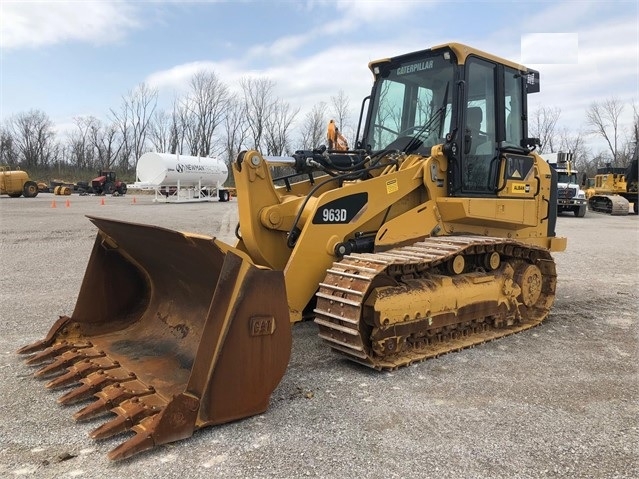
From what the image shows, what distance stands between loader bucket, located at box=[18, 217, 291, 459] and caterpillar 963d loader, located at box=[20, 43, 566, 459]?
0.5 inches

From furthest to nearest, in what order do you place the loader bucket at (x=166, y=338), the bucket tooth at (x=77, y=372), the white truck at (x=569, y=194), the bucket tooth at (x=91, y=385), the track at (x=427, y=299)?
the white truck at (x=569, y=194) < the track at (x=427, y=299) < the bucket tooth at (x=77, y=372) < the bucket tooth at (x=91, y=385) < the loader bucket at (x=166, y=338)

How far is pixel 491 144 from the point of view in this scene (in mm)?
5996

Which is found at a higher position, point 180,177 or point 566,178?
point 180,177

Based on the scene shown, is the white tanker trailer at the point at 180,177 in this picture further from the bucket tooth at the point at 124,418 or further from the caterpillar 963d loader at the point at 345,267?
the bucket tooth at the point at 124,418

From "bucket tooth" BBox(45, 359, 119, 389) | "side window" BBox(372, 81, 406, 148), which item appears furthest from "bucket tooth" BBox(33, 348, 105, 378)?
"side window" BBox(372, 81, 406, 148)

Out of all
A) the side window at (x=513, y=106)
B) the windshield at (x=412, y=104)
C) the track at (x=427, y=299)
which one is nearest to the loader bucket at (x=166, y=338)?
the track at (x=427, y=299)

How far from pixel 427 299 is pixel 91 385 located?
277 centimetres

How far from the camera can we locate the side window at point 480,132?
223 inches

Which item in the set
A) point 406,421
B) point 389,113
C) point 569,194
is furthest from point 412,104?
point 569,194

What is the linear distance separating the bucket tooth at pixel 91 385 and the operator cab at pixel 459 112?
3.67 metres

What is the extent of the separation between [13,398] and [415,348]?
10.5 feet

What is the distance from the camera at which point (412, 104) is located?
242 inches

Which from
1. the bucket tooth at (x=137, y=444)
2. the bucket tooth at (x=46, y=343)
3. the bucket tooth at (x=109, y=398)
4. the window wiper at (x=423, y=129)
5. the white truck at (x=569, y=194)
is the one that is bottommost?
the bucket tooth at (x=137, y=444)

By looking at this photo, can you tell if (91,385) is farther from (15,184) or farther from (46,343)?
(15,184)
